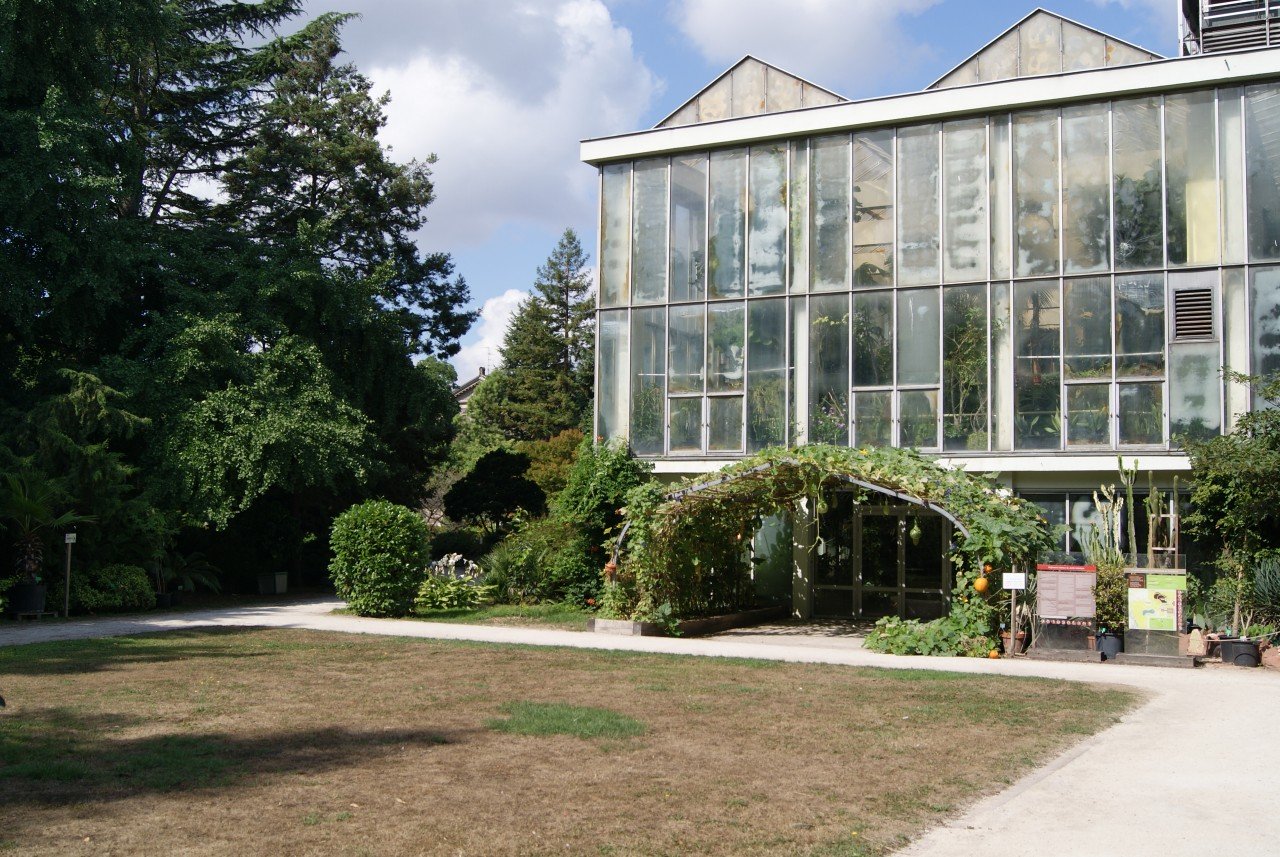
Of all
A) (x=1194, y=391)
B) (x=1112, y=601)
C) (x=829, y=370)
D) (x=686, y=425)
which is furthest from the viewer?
(x=686, y=425)

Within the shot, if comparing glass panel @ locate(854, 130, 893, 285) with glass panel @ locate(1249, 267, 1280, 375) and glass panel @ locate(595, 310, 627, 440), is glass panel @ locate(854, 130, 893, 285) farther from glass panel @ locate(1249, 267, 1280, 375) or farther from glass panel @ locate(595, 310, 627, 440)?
glass panel @ locate(1249, 267, 1280, 375)

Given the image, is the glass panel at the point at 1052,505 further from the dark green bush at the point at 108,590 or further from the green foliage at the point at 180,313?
the dark green bush at the point at 108,590

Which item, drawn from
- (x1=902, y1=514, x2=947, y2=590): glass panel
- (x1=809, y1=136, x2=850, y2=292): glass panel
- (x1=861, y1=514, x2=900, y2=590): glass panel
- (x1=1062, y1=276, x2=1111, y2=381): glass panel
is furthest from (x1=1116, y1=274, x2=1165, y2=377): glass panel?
(x1=861, y1=514, x2=900, y2=590): glass panel

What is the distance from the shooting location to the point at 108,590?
21891 millimetres

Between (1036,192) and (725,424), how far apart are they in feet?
23.9

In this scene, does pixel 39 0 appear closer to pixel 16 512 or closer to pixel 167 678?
pixel 16 512

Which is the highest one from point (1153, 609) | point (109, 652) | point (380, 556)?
point (380, 556)

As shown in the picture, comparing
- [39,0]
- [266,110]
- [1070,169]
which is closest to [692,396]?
[1070,169]

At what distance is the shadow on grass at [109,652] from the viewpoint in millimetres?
13305

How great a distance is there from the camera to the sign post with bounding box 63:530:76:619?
2008cm

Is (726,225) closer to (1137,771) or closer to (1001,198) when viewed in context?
(1001,198)

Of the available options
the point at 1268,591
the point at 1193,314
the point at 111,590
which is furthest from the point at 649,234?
the point at 1268,591

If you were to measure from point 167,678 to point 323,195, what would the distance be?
89.1 ft

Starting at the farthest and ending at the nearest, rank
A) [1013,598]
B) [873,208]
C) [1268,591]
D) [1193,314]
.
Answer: [873,208] → [1193,314] → [1268,591] → [1013,598]
